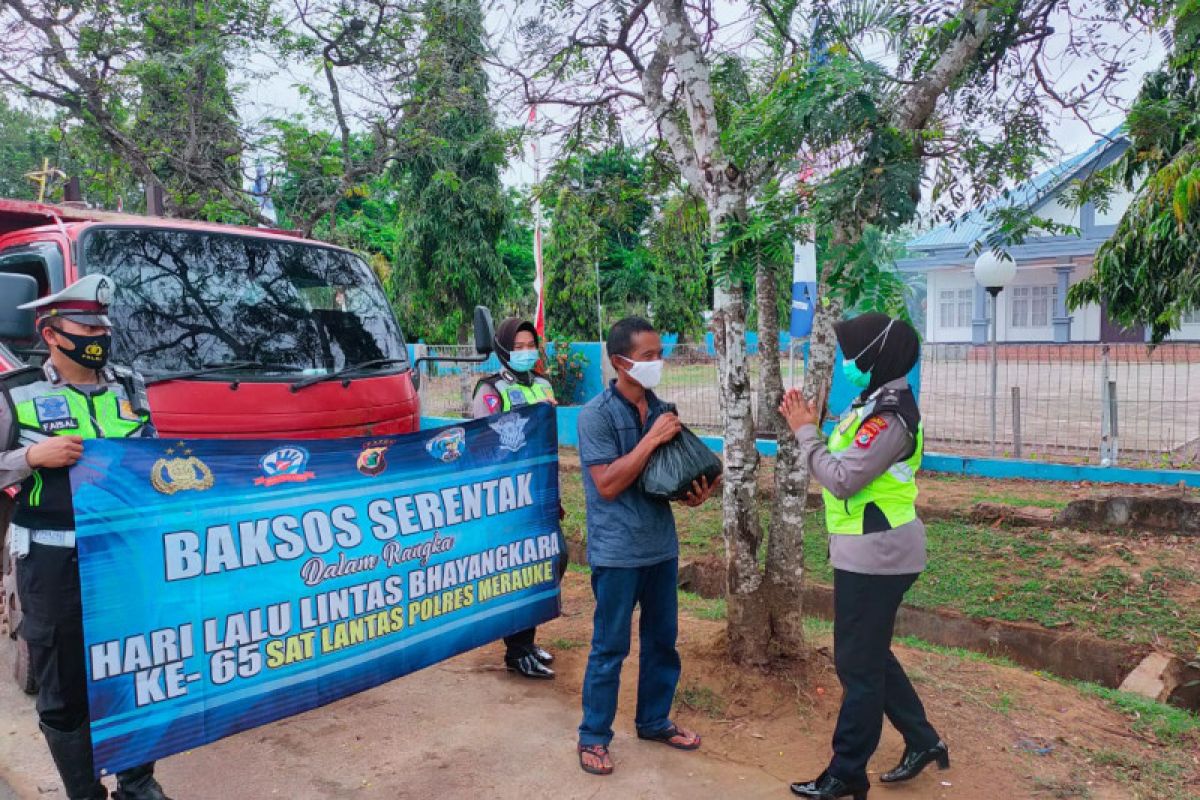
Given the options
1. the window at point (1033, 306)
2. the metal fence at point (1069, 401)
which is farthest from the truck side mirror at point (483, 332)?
the window at point (1033, 306)

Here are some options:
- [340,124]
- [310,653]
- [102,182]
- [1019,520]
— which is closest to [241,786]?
[310,653]

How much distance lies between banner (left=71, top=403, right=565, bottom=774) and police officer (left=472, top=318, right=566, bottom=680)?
0.24 m

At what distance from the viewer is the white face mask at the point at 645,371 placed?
3432 millimetres

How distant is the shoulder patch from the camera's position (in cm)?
299

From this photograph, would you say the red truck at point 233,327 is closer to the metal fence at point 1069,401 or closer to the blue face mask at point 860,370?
the blue face mask at point 860,370

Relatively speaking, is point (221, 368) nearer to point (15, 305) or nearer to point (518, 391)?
point (15, 305)

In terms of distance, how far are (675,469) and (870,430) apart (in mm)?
761

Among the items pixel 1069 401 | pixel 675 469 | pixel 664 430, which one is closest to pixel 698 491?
pixel 675 469

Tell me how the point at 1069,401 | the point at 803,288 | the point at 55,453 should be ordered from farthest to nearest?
the point at 1069,401, the point at 803,288, the point at 55,453

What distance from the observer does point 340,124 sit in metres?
10.6

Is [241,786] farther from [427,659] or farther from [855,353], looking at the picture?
[855,353]

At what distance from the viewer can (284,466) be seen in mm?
3352

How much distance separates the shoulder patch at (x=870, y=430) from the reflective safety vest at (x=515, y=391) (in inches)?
76.7

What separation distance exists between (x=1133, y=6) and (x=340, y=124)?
28.7 ft
